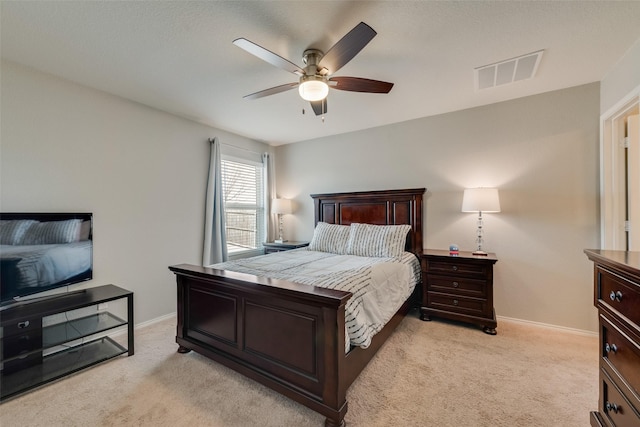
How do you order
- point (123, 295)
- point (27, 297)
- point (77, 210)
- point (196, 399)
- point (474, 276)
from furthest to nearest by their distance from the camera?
point (474, 276) → point (77, 210) → point (123, 295) → point (27, 297) → point (196, 399)

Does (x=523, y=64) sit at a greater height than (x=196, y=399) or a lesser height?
greater

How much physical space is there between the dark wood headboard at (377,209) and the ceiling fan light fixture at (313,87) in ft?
6.86

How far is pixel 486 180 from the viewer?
3.21m

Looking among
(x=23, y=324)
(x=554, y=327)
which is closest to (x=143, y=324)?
(x=23, y=324)

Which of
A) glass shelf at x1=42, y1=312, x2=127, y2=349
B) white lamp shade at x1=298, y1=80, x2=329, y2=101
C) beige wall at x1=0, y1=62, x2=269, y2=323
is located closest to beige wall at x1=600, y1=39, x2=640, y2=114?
white lamp shade at x1=298, y1=80, x2=329, y2=101

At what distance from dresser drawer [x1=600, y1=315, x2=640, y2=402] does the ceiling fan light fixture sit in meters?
2.07

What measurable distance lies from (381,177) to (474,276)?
1.78m

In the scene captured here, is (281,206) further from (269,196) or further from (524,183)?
(524,183)

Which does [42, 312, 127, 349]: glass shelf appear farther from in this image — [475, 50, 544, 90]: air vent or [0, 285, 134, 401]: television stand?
[475, 50, 544, 90]: air vent

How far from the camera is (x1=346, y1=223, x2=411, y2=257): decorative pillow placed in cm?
325

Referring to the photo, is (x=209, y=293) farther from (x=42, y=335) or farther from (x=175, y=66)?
(x=175, y=66)

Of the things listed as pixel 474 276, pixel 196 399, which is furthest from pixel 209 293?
pixel 474 276

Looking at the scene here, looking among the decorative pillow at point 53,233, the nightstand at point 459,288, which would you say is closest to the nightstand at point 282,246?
the nightstand at point 459,288

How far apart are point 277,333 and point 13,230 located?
2261mm
